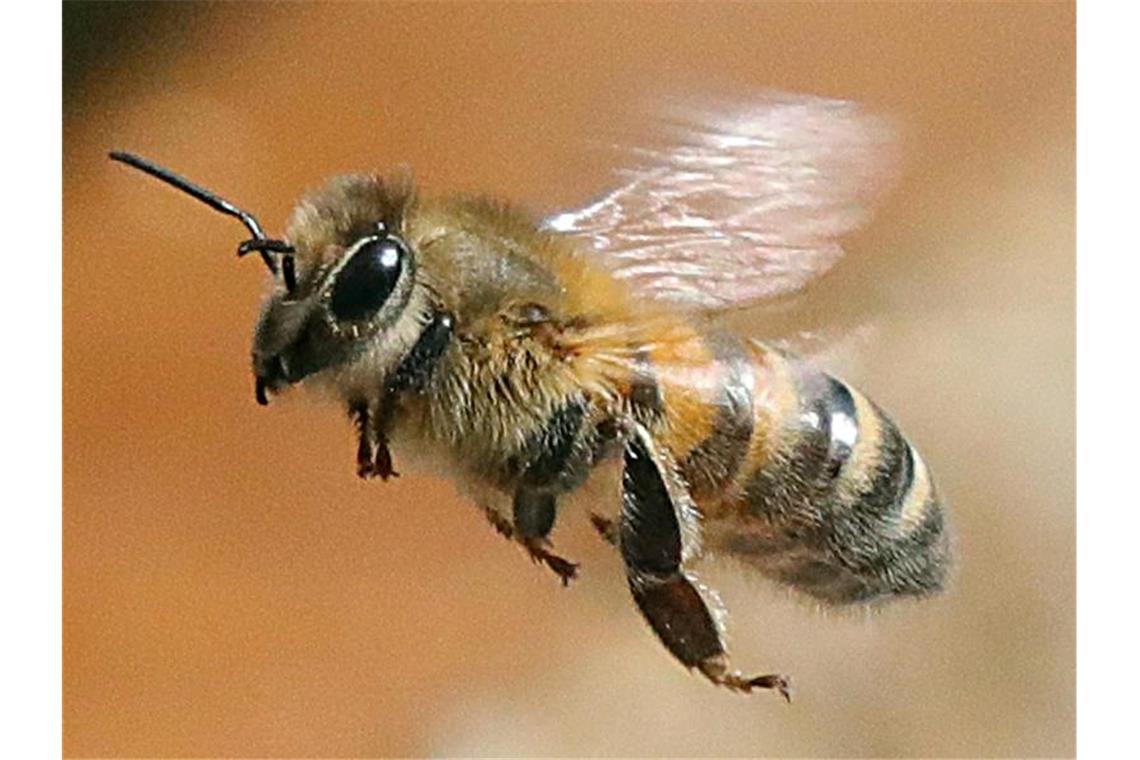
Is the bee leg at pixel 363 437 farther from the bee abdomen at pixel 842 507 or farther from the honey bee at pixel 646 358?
the bee abdomen at pixel 842 507

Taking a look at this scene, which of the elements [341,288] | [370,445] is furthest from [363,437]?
[341,288]

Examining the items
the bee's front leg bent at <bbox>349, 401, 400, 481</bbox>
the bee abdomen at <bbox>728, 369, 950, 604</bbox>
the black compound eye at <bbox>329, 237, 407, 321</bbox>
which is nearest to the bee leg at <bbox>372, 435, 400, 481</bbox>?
the bee's front leg bent at <bbox>349, 401, 400, 481</bbox>

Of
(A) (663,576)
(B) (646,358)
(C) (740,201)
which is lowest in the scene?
(A) (663,576)

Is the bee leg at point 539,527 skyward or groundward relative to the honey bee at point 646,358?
groundward

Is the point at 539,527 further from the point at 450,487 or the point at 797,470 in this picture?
the point at 797,470

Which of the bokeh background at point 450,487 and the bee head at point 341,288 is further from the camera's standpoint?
the bokeh background at point 450,487

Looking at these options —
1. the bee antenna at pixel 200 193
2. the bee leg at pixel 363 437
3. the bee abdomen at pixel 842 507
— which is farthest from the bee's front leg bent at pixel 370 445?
the bee abdomen at pixel 842 507
